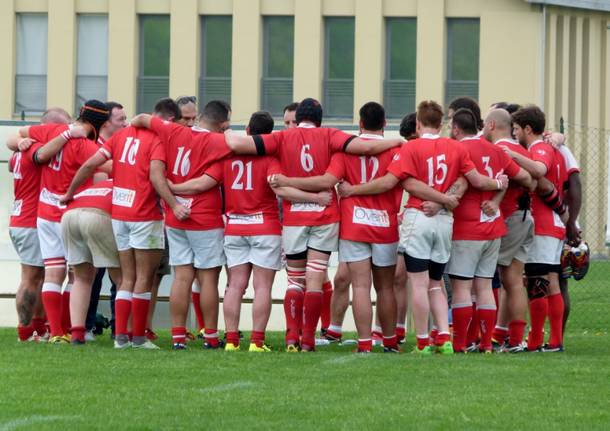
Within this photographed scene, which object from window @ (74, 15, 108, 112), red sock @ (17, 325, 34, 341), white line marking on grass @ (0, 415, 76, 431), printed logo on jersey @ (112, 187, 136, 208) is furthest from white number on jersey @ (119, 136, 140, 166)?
window @ (74, 15, 108, 112)

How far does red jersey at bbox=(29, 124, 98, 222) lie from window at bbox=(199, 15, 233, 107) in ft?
104

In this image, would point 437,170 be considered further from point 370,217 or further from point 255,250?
point 255,250

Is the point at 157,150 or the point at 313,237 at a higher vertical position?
the point at 157,150

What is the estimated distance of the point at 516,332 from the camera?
14.5 meters

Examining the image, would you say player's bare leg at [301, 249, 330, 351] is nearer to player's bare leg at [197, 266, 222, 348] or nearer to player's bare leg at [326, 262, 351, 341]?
player's bare leg at [197, 266, 222, 348]

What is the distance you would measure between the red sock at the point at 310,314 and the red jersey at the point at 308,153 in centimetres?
58

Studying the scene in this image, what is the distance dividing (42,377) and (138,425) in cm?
237

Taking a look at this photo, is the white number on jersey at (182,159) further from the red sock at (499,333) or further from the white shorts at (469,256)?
the red sock at (499,333)

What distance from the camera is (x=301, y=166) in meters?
13.8

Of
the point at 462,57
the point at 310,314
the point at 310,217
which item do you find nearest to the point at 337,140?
the point at 310,217

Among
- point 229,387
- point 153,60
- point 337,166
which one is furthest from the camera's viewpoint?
point 153,60

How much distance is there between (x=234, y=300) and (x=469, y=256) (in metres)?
1.96

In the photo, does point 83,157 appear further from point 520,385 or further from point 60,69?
point 60,69

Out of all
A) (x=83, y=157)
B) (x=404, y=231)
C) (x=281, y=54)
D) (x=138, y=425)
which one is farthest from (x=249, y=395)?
(x=281, y=54)
